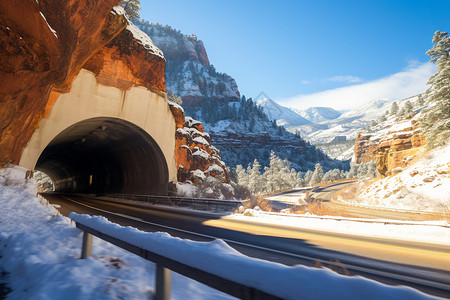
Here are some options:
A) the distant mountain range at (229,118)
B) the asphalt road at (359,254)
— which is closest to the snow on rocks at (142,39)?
the asphalt road at (359,254)

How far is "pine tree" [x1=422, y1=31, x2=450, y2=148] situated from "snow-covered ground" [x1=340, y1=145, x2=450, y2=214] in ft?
5.56

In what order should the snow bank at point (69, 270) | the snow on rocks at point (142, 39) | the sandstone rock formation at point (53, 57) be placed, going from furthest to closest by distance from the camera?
the snow on rocks at point (142, 39), the sandstone rock formation at point (53, 57), the snow bank at point (69, 270)

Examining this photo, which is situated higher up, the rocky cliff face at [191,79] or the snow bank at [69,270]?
the rocky cliff face at [191,79]

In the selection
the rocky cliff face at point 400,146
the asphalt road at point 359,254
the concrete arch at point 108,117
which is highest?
the rocky cliff face at point 400,146

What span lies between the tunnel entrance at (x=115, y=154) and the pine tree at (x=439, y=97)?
2913 centimetres

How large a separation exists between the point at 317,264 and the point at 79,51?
48.7 feet

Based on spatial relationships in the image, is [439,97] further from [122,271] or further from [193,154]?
[122,271]

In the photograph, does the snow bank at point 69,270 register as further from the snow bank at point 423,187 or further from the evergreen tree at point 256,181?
the evergreen tree at point 256,181

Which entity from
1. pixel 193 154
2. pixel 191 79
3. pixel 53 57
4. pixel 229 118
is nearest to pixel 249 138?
pixel 229 118

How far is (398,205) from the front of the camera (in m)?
26.6

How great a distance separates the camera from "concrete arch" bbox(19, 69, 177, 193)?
15836 mm

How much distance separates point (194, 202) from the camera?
17.3 meters

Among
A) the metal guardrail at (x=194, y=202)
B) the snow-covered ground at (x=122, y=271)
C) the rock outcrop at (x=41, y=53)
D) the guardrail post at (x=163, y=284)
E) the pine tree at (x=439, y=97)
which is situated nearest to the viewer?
the snow-covered ground at (x=122, y=271)

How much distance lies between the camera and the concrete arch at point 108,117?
15.8m
